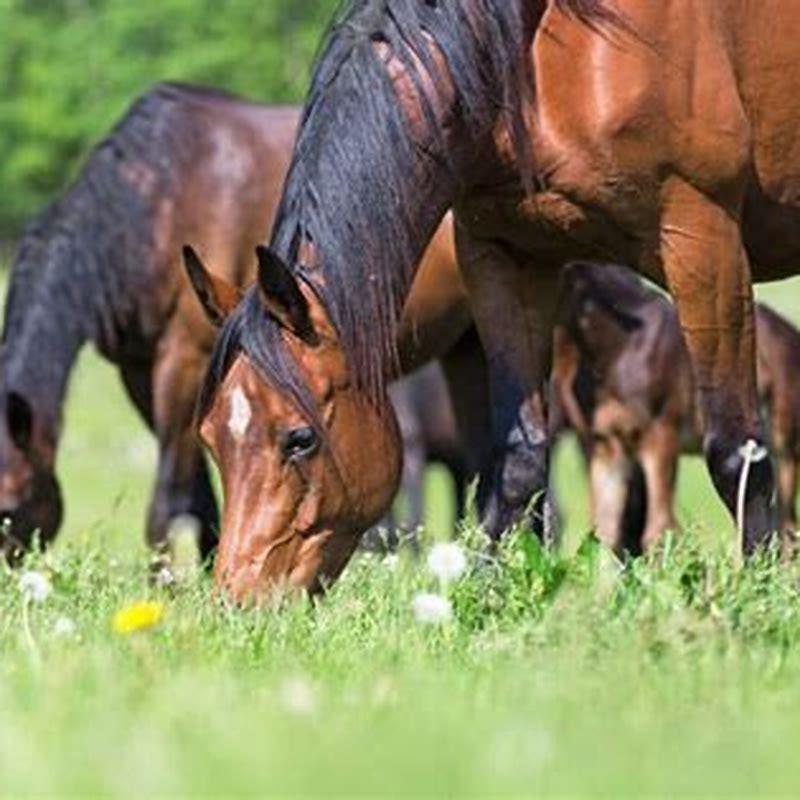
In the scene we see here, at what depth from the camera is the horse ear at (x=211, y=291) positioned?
21.3 ft

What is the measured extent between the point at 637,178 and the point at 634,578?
147 centimetres

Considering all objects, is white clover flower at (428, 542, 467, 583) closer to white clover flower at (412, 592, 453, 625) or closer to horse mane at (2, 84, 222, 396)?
white clover flower at (412, 592, 453, 625)

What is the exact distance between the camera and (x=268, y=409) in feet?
19.9

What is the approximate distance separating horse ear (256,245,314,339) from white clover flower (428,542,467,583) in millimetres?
942

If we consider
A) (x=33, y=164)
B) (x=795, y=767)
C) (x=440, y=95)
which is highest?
(x=440, y=95)

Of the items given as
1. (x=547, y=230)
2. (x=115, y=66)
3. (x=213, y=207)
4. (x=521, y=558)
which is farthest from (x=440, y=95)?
(x=115, y=66)

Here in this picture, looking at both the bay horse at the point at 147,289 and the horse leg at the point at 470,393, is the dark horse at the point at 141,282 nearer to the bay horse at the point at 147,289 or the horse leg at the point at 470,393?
the bay horse at the point at 147,289

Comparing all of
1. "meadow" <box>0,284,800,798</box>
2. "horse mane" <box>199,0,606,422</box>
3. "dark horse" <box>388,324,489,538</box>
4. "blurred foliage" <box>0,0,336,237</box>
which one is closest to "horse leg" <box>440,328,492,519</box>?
"dark horse" <box>388,324,489,538</box>

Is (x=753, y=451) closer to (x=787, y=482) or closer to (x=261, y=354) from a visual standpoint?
(x=261, y=354)

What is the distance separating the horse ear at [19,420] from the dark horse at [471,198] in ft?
12.5

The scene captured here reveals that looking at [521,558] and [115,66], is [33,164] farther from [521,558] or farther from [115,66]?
[521,558]

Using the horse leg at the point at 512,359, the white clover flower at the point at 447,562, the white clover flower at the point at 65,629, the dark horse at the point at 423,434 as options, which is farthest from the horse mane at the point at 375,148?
the dark horse at the point at 423,434

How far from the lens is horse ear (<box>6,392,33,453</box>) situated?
1007cm

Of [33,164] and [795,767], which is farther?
[33,164]
